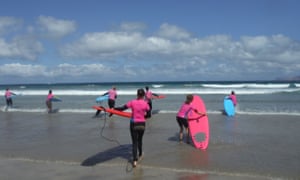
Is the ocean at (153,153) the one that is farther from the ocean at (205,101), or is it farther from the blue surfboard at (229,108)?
the ocean at (205,101)

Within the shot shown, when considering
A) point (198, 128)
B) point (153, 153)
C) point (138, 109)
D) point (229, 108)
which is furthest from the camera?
point (229, 108)

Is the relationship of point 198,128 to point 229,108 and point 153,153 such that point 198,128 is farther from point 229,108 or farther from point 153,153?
point 229,108

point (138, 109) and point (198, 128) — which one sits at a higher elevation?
point (138, 109)

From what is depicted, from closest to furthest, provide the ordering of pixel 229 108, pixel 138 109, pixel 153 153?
1. pixel 138 109
2. pixel 153 153
3. pixel 229 108

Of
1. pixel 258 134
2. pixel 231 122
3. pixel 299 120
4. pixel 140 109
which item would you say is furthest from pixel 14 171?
pixel 299 120

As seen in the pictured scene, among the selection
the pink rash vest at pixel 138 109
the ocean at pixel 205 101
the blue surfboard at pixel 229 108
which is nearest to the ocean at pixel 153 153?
the pink rash vest at pixel 138 109

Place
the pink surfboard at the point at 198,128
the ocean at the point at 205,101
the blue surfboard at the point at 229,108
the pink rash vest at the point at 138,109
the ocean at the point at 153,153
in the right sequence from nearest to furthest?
1. the ocean at the point at 153,153
2. the pink rash vest at the point at 138,109
3. the pink surfboard at the point at 198,128
4. the blue surfboard at the point at 229,108
5. the ocean at the point at 205,101

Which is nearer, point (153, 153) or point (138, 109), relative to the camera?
point (138, 109)

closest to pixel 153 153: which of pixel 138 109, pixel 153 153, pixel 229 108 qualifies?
pixel 153 153

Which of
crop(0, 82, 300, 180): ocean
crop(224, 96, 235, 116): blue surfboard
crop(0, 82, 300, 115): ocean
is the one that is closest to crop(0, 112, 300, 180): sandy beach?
crop(0, 82, 300, 180): ocean

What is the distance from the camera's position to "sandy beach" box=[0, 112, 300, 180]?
21.5 feet

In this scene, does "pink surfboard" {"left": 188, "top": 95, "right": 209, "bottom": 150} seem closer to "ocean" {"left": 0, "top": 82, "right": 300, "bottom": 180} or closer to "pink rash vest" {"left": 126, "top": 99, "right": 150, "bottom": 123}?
"ocean" {"left": 0, "top": 82, "right": 300, "bottom": 180}

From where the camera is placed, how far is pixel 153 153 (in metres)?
8.21

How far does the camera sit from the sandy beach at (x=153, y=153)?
6.55m
